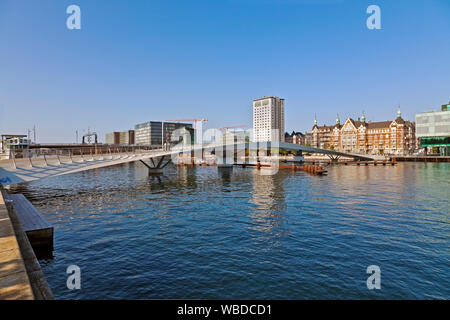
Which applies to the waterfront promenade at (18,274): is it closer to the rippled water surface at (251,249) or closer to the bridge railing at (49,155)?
the rippled water surface at (251,249)

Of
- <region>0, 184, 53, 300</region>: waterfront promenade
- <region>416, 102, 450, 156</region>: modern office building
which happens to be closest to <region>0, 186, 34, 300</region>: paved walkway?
<region>0, 184, 53, 300</region>: waterfront promenade

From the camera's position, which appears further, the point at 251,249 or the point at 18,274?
the point at 251,249

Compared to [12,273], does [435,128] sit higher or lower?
higher

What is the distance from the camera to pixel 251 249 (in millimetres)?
17500

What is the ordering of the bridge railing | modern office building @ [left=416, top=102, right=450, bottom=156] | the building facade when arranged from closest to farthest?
the bridge railing, modern office building @ [left=416, top=102, right=450, bottom=156], the building facade

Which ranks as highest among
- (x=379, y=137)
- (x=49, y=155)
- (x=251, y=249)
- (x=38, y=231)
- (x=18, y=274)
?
(x=379, y=137)

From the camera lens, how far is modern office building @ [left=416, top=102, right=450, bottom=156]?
391 feet

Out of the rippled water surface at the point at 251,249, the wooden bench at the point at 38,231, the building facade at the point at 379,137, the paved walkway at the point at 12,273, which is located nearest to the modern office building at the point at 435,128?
the building facade at the point at 379,137

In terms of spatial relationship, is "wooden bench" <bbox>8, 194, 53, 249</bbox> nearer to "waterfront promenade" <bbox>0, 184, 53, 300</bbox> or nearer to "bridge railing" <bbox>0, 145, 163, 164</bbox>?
"waterfront promenade" <bbox>0, 184, 53, 300</bbox>

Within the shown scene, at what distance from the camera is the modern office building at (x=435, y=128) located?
391 feet

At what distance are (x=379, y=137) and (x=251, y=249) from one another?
188 metres

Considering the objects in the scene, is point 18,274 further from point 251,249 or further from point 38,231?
point 251,249

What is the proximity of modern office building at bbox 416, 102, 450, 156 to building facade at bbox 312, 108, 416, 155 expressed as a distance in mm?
36451

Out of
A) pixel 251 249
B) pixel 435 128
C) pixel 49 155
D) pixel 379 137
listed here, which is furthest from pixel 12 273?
pixel 379 137
